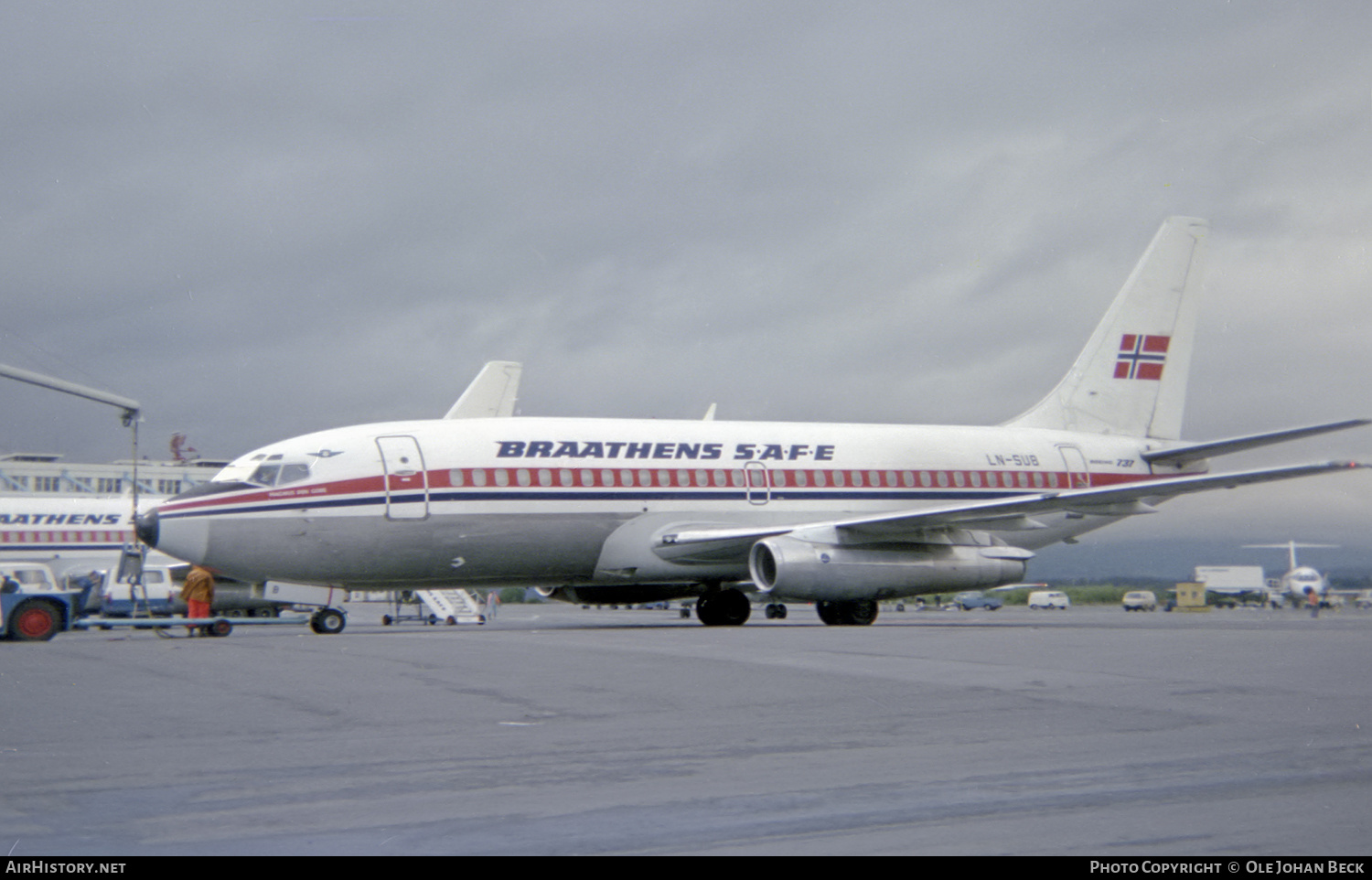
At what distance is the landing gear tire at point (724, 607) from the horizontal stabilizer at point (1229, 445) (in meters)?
10.1

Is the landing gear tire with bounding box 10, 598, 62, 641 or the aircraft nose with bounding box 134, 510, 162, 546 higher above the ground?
the aircraft nose with bounding box 134, 510, 162, 546

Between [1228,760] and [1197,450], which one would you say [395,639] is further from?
[1197,450]

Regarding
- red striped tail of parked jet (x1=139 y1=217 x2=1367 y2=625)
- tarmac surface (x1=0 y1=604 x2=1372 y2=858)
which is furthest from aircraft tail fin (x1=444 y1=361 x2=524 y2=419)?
tarmac surface (x1=0 y1=604 x2=1372 y2=858)

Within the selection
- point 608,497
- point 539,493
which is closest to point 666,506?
point 608,497

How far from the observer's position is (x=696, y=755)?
26.0 ft

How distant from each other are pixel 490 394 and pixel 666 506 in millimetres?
21472

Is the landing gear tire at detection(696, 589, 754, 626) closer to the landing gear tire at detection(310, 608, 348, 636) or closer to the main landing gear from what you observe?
the main landing gear

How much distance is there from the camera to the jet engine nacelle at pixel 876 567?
75.2 feet

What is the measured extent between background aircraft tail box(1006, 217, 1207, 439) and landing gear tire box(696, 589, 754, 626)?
8.76 metres

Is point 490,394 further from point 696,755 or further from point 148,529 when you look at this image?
point 696,755

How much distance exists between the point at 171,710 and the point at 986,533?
1847 cm

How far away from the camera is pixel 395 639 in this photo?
1934cm

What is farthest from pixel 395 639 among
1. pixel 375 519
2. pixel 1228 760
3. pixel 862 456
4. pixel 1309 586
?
pixel 1309 586

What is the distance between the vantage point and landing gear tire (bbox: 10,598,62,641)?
21.7 metres
